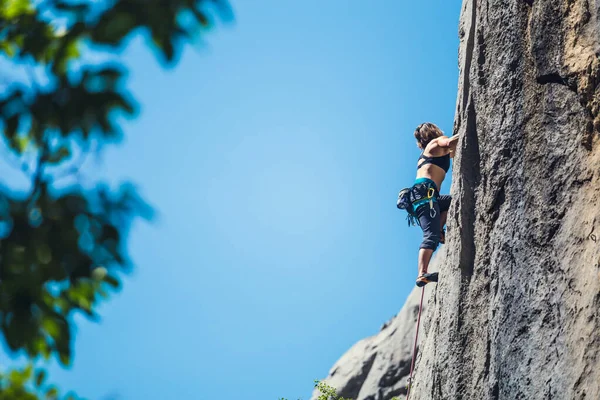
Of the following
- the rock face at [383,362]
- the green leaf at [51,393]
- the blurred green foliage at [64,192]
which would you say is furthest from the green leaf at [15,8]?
the rock face at [383,362]

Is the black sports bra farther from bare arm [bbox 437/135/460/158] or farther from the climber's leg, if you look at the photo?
the climber's leg

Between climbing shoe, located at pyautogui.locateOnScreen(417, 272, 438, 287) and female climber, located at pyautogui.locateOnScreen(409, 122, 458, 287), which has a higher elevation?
female climber, located at pyautogui.locateOnScreen(409, 122, 458, 287)

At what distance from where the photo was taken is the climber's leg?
1103cm

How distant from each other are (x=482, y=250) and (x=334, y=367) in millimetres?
14180

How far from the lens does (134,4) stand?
2.67m

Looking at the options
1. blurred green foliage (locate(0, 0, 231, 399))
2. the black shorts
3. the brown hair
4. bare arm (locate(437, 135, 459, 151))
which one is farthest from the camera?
the brown hair

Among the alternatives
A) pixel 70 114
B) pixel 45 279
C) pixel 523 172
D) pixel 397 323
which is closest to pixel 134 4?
pixel 70 114

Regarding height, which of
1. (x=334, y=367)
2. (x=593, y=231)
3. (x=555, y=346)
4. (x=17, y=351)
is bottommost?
(x=17, y=351)

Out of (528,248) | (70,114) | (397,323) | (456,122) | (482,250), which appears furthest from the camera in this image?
(397,323)

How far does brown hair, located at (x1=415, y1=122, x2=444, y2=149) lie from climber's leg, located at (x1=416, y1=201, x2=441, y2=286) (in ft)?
3.67

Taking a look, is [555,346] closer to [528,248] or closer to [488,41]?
[528,248]

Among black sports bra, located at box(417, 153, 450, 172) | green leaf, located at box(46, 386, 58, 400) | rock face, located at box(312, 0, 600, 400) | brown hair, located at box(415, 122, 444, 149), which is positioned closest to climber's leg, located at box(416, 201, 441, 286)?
rock face, located at box(312, 0, 600, 400)

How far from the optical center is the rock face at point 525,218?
25.2 ft

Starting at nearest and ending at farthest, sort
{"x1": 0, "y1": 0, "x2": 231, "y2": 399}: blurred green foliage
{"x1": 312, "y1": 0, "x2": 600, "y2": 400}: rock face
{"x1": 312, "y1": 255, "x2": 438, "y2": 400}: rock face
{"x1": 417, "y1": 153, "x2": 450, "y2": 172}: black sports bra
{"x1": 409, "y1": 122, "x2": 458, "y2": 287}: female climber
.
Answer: {"x1": 0, "y1": 0, "x2": 231, "y2": 399}: blurred green foliage
{"x1": 312, "y1": 0, "x2": 600, "y2": 400}: rock face
{"x1": 409, "y1": 122, "x2": 458, "y2": 287}: female climber
{"x1": 417, "y1": 153, "x2": 450, "y2": 172}: black sports bra
{"x1": 312, "y1": 255, "x2": 438, "y2": 400}: rock face
